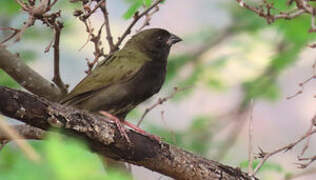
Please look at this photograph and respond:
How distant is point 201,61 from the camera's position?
7258 mm

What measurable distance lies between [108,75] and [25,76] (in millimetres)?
697

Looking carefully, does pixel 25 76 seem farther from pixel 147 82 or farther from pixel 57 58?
pixel 147 82

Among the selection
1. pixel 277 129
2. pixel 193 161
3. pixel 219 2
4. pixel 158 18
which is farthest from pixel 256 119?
pixel 193 161

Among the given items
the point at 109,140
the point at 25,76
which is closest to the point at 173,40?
the point at 25,76

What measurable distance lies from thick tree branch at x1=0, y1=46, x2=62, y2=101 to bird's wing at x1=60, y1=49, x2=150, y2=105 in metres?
0.16

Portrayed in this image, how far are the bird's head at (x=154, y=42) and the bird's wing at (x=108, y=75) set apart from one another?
0.82 ft

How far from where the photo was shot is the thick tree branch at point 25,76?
406 centimetres

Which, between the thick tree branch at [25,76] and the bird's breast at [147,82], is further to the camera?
the bird's breast at [147,82]

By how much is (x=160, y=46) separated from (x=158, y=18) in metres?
5.95

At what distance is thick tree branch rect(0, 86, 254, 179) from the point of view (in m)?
2.69

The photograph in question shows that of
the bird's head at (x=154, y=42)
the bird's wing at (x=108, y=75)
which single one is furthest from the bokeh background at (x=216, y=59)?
the bird's wing at (x=108, y=75)

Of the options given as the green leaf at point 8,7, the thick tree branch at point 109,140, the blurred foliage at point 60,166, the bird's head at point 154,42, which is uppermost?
the green leaf at point 8,7

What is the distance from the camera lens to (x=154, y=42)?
207 inches

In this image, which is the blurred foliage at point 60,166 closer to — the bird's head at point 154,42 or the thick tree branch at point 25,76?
the thick tree branch at point 25,76
